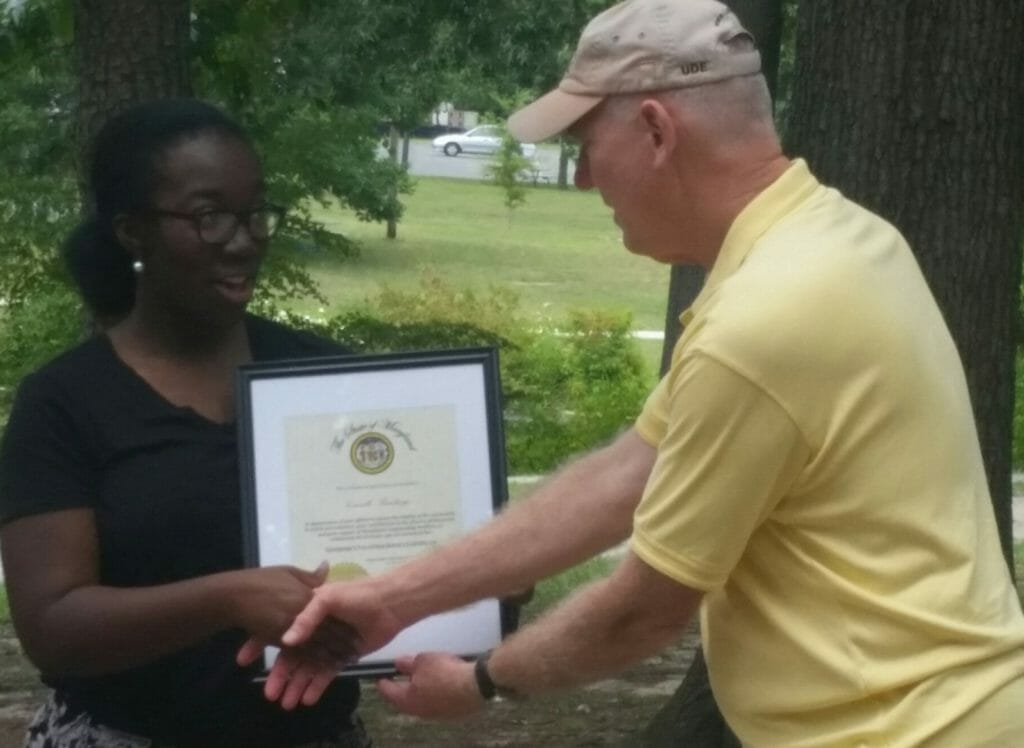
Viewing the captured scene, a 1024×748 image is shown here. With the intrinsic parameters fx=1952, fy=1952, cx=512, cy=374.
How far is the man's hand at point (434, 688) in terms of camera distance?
2891mm

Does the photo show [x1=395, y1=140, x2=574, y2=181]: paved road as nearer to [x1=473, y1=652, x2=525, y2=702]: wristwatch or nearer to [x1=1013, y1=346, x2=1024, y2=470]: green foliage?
[x1=1013, y1=346, x2=1024, y2=470]: green foliage

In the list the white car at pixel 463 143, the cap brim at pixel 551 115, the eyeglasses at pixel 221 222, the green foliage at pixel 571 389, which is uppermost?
the cap brim at pixel 551 115

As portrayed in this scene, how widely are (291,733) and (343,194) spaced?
370 inches

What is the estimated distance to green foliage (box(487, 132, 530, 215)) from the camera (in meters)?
38.2

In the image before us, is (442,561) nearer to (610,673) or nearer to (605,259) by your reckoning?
(610,673)

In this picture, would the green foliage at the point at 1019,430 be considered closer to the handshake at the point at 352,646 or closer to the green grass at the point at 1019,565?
the green grass at the point at 1019,565

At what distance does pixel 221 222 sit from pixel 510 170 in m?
35.8

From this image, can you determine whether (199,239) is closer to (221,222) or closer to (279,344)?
(221,222)

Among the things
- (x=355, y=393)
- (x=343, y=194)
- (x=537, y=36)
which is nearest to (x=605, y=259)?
(x=537, y=36)

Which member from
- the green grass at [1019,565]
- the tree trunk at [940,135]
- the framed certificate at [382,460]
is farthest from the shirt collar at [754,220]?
the green grass at [1019,565]

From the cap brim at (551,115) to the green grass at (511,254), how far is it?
657 inches

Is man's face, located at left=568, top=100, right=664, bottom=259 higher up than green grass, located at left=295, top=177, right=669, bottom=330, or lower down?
higher up

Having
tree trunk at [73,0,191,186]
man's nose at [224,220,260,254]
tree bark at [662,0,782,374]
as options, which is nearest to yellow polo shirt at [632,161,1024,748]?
man's nose at [224,220,260,254]

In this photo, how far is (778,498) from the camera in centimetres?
240
